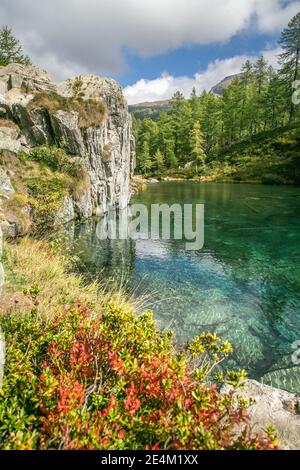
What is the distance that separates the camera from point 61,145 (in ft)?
78.9

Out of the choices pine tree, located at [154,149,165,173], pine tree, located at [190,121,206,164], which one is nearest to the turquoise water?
pine tree, located at [190,121,206,164]

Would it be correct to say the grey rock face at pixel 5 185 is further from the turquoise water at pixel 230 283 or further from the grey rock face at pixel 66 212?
the turquoise water at pixel 230 283

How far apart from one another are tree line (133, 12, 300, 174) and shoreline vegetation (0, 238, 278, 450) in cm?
7424

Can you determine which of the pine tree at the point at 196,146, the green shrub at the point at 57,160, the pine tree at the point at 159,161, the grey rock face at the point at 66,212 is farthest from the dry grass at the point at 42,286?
the pine tree at the point at 159,161

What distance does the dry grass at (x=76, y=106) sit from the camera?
78.7ft

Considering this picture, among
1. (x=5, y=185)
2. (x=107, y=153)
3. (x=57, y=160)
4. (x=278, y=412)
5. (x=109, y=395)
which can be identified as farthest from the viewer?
(x=107, y=153)

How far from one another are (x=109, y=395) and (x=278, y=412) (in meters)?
3.51

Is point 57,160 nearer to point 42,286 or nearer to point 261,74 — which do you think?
point 42,286

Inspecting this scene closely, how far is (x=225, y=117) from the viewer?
80562mm

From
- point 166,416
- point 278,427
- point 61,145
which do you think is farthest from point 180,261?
point 61,145

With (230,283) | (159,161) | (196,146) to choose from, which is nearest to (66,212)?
(230,283)

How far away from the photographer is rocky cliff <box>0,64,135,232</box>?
2333 centimetres

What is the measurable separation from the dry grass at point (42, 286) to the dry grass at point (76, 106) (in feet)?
56.8

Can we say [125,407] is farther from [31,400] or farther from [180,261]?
[180,261]
